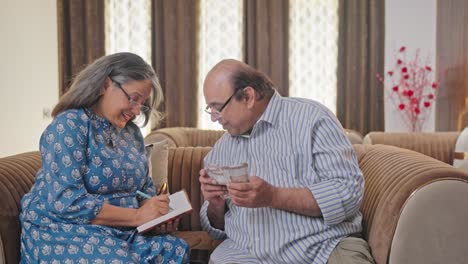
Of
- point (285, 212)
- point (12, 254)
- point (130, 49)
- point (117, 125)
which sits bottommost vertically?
point (12, 254)

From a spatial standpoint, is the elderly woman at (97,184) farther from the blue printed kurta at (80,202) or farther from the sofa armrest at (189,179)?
the sofa armrest at (189,179)

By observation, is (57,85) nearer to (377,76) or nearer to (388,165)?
(377,76)

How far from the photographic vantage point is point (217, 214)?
1818mm

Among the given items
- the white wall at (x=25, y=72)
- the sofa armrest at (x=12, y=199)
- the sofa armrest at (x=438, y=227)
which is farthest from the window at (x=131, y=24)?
the sofa armrest at (x=438, y=227)

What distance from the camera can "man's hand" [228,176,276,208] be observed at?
4.58ft

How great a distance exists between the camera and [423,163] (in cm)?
161

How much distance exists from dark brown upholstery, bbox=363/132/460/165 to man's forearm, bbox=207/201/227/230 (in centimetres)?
250

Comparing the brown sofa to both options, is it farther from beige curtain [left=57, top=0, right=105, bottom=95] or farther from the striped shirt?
beige curtain [left=57, top=0, right=105, bottom=95]

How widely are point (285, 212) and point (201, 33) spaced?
14.4 feet

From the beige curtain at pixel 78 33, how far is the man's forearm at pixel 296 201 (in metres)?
4.62

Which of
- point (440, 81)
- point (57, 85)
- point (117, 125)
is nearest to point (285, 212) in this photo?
point (117, 125)

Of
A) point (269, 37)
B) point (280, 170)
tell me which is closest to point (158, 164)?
point (280, 170)

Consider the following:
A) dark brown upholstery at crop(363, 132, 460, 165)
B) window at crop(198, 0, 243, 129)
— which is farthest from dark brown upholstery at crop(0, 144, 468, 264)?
window at crop(198, 0, 243, 129)

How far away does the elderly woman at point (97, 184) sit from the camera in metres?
1.57
